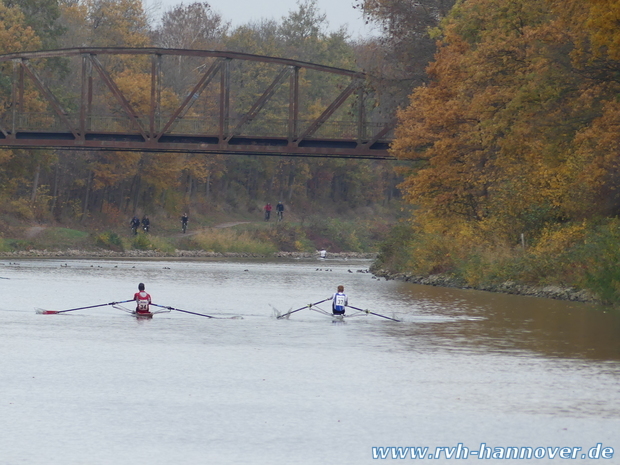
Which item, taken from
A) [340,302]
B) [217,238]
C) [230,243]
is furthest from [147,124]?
[340,302]

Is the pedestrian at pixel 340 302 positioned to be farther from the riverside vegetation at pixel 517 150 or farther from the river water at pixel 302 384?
the riverside vegetation at pixel 517 150

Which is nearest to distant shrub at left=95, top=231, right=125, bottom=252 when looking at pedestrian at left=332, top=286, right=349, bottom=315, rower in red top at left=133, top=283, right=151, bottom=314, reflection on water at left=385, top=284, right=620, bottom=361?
reflection on water at left=385, top=284, right=620, bottom=361

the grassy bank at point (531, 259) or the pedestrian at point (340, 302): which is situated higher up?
the grassy bank at point (531, 259)

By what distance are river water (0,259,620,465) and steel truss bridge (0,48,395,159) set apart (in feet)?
91.0

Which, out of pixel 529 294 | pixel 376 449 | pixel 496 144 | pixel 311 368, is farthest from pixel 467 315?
pixel 376 449

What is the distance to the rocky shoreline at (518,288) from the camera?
38844mm

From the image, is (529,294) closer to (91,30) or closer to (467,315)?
(467,315)

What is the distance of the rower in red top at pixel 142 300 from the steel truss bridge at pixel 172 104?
28.5 metres

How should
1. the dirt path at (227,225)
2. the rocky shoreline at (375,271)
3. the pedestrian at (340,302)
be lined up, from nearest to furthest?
the pedestrian at (340,302)
the rocky shoreline at (375,271)
the dirt path at (227,225)

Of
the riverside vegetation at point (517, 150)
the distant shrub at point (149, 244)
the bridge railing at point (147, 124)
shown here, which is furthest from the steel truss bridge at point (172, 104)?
the distant shrub at point (149, 244)

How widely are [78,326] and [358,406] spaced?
45.2 feet

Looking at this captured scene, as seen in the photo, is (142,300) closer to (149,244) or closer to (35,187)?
(149,244)

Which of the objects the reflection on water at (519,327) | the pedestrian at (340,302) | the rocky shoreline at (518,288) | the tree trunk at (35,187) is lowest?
the reflection on water at (519,327)

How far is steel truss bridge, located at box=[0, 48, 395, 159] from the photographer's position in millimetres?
63719
